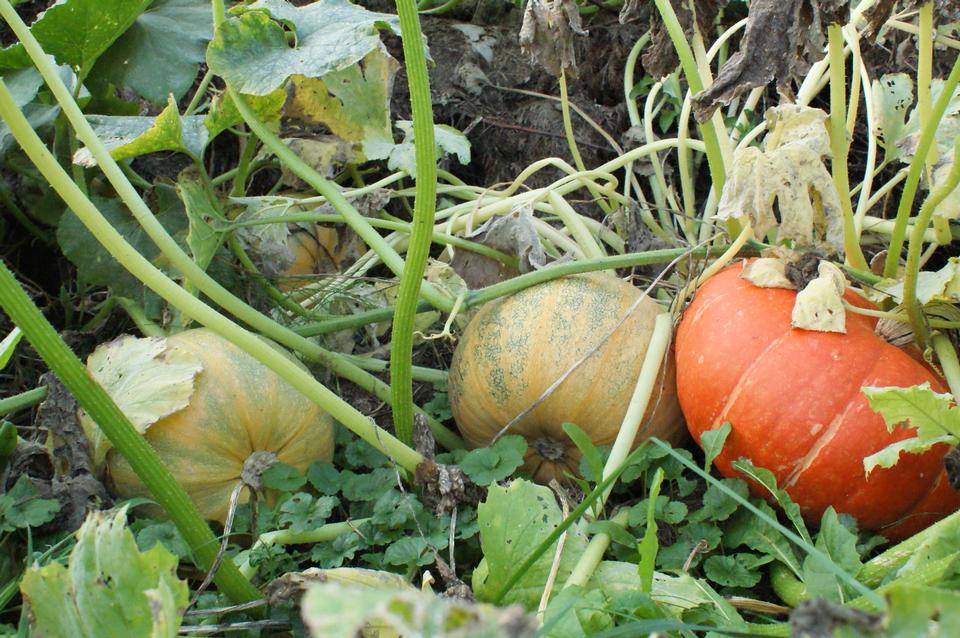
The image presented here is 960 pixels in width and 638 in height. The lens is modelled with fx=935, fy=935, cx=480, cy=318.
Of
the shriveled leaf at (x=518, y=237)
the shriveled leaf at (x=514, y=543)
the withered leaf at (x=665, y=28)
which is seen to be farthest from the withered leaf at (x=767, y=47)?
the shriveled leaf at (x=514, y=543)

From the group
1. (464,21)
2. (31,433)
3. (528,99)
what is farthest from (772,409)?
(464,21)

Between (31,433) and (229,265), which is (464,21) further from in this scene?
(31,433)

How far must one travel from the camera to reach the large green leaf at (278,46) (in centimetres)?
150

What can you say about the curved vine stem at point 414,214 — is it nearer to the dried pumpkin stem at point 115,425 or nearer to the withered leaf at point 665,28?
the dried pumpkin stem at point 115,425

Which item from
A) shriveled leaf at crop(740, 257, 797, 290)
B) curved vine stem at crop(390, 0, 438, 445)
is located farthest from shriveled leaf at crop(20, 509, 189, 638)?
shriveled leaf at crop(740, 257, 797, 290)

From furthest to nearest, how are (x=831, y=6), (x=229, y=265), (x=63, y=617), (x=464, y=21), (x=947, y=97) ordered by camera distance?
(x=464, y=21) < (x=229, y=265) < (x=831, y=6) < (x=947, y=97) < (x=63, y=617)

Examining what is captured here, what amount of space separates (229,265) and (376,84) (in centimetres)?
46

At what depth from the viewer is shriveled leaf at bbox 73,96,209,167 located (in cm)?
150

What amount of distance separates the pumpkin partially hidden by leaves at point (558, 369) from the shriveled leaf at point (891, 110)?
533 millimetres

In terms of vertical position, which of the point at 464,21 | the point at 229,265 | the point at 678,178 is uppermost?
the point at 464,21

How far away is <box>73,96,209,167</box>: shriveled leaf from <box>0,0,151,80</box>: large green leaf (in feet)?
0.45

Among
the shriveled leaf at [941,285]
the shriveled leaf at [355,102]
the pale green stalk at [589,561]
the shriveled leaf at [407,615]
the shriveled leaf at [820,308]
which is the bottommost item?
the pale green stalk at [589,561]

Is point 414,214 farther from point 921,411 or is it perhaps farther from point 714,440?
point 921,411

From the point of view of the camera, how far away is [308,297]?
1921mm
